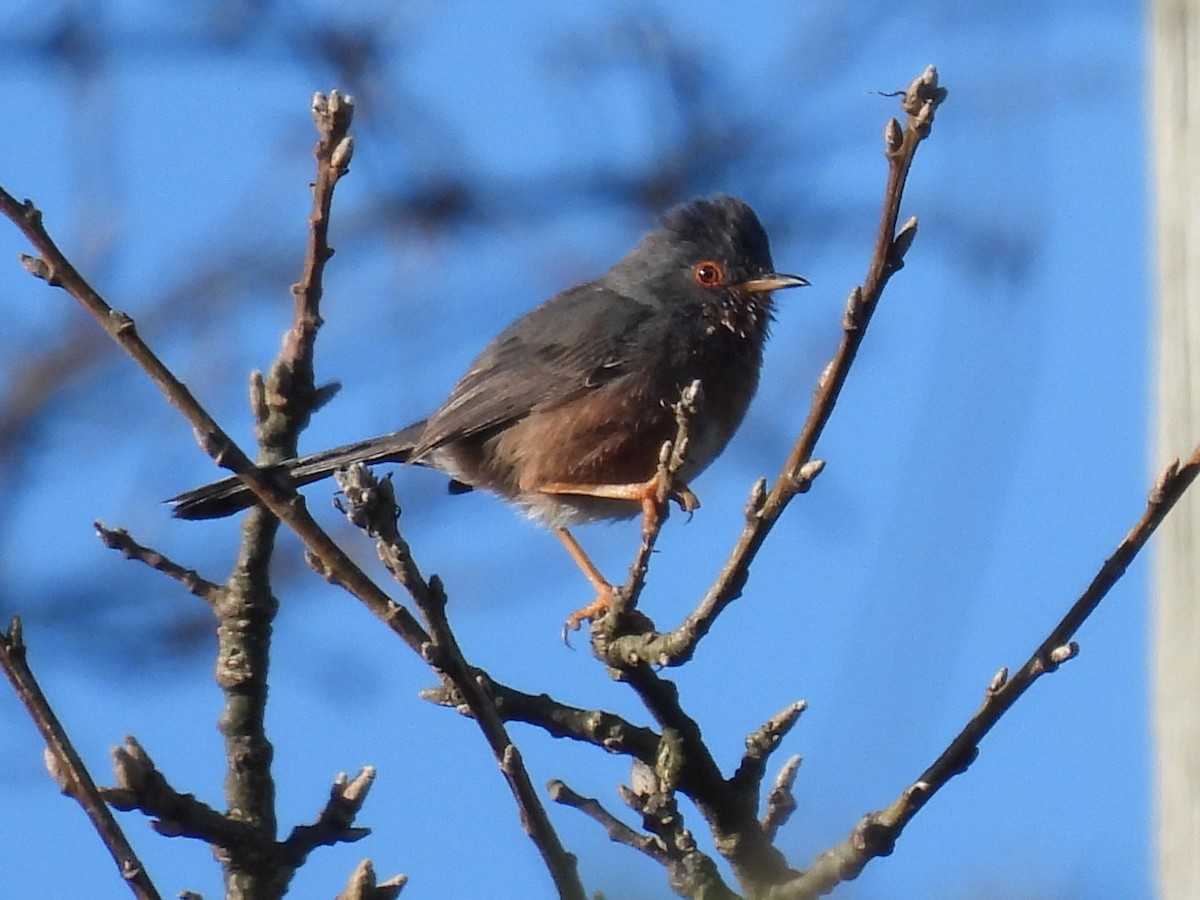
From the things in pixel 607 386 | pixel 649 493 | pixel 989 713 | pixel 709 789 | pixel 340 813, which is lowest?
pixel 989 713

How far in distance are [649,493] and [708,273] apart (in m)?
1.91

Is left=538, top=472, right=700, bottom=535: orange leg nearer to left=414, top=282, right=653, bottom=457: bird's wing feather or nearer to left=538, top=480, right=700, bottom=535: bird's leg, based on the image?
left=538, top=480, right=700, bottom=535: bird's leg

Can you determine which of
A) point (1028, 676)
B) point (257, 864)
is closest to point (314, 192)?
point (257, 864)

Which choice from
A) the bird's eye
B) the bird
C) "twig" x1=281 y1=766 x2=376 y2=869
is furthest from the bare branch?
the bird's eye

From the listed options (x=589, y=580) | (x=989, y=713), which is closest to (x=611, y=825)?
(x=989, y=713)

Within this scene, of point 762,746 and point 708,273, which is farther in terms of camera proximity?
point 708,273

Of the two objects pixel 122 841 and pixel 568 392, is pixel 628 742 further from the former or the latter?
pixel 568 392

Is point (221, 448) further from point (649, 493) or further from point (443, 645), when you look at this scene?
point (649, 493)

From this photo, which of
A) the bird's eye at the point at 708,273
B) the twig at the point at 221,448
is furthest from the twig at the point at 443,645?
the bird's eye at the point at 708,273

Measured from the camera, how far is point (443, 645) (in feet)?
7.31

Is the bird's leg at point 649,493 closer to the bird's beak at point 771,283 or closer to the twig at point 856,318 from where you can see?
the twig at point 856,318

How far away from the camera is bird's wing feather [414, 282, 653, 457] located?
195 inches

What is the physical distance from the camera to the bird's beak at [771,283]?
4793mm

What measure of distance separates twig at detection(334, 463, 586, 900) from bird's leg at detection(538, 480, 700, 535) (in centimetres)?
A: 67
